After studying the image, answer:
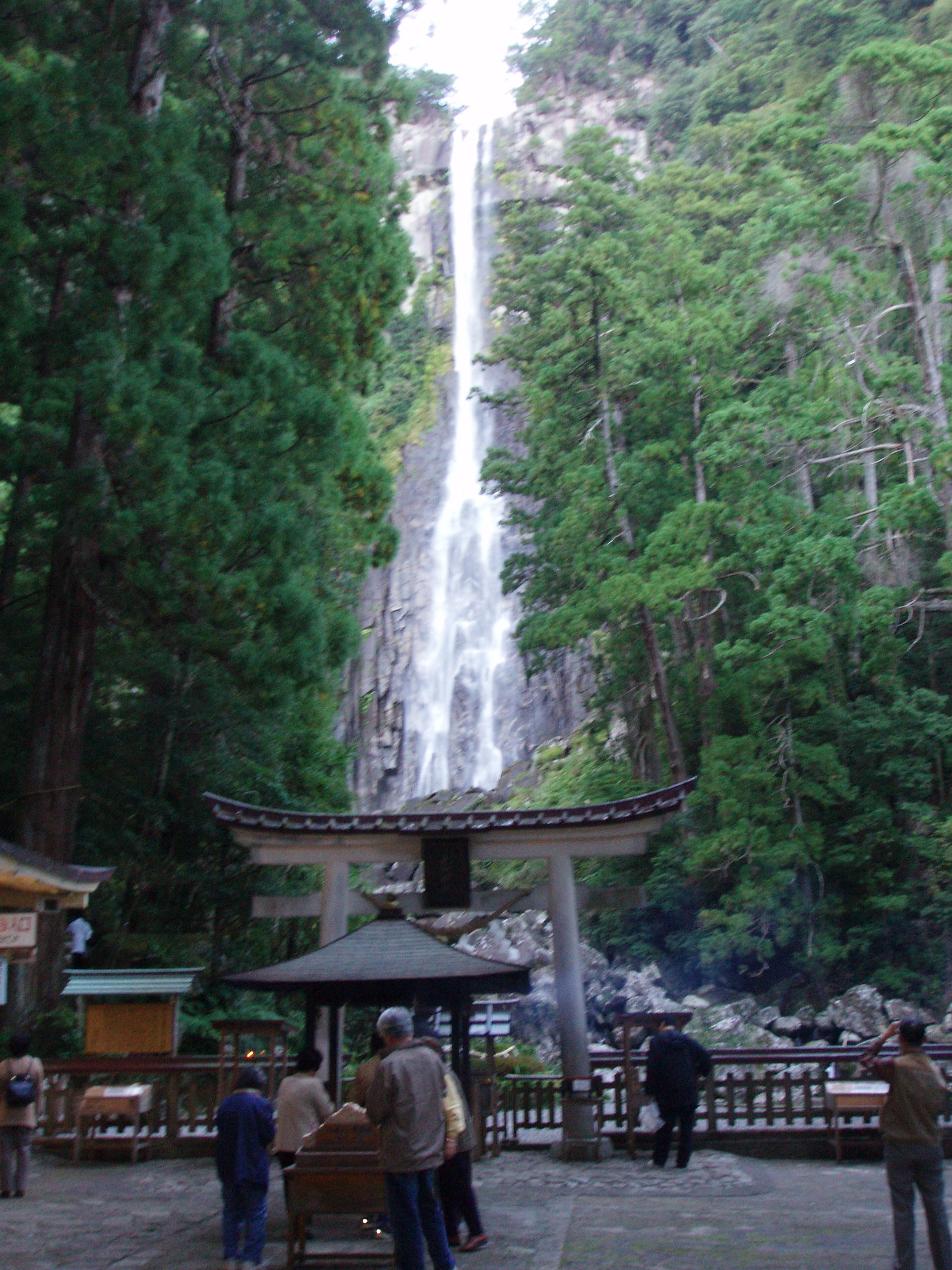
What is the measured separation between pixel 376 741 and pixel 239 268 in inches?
857

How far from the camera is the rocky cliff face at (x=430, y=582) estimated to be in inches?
1273

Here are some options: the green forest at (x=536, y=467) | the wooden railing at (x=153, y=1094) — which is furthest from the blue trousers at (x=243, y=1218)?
the green forest at (x=536, y=467)

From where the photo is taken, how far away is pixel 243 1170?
524 centimetres

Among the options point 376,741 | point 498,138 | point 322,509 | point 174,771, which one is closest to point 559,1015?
point 174,771

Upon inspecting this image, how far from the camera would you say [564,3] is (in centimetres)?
4425

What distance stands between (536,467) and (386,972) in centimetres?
1631

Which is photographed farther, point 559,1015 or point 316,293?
point 316,293

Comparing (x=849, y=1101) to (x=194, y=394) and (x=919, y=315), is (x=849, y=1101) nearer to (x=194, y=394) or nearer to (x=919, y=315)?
(x=194, y=394)

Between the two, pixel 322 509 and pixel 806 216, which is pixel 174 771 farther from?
pixel 806 216

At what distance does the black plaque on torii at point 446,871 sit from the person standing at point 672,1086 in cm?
229

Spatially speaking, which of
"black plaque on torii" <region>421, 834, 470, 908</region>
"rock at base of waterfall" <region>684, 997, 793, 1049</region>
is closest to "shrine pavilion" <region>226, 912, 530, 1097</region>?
"black plaque on torii" <region>421, 834, 470, 908</region>

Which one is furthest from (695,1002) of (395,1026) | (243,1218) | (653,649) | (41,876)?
(395,1026)

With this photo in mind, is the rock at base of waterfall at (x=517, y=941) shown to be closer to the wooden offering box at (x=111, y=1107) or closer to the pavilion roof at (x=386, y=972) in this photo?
the wooden offering box at (x=111, y=1107)

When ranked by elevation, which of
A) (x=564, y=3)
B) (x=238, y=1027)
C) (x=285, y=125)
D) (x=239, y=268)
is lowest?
(x=238, y=1027)
